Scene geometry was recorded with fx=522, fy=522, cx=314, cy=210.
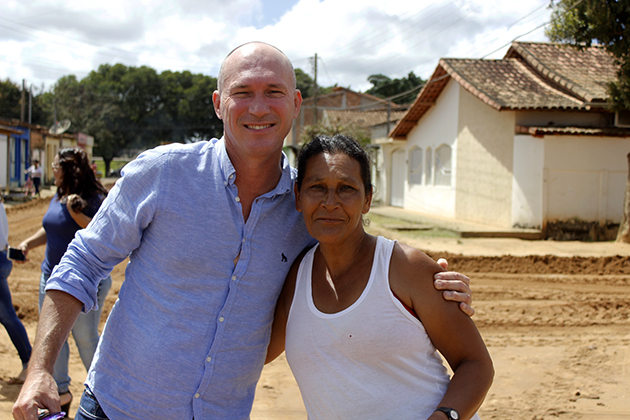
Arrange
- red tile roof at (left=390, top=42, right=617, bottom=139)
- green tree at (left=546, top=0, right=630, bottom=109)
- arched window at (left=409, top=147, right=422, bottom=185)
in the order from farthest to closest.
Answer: arched window at (left=409, top=147, right=422, bottom=185), red tile roof at (left=390, top=42, right=617, bottom=139), green tree at (left=546, top=0, right=630, bottom=109)

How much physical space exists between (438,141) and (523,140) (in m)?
4.85

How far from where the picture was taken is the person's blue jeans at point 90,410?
1.92m

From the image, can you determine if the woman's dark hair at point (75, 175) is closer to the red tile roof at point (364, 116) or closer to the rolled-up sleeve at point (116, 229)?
the rolled-up sleeve at point (116, 229)

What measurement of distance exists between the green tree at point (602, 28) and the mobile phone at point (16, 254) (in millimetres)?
11546

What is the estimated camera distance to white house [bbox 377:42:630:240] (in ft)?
45.0

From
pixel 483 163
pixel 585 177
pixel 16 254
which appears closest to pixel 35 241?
pixel 16 254

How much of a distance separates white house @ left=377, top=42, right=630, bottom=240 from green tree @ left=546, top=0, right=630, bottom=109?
1.95 metres

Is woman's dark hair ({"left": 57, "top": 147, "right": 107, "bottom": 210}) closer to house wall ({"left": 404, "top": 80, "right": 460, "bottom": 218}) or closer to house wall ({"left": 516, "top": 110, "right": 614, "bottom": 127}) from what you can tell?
house wall ({"left": 516, "top": 110, "right": 614, "bottom": 127})

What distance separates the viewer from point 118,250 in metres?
1.96

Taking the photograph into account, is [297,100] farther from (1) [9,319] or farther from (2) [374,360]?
(1) [9,319]

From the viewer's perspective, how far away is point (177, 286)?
1.93 metres

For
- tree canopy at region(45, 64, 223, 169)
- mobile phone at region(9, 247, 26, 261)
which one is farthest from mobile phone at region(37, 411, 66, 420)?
tree canopy at region(45, 64, 223, 169)

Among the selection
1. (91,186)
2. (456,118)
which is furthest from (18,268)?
(456,118)

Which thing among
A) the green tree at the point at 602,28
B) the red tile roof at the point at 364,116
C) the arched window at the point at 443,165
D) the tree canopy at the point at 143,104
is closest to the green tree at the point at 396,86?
the tree canopy at the point at 143,104
